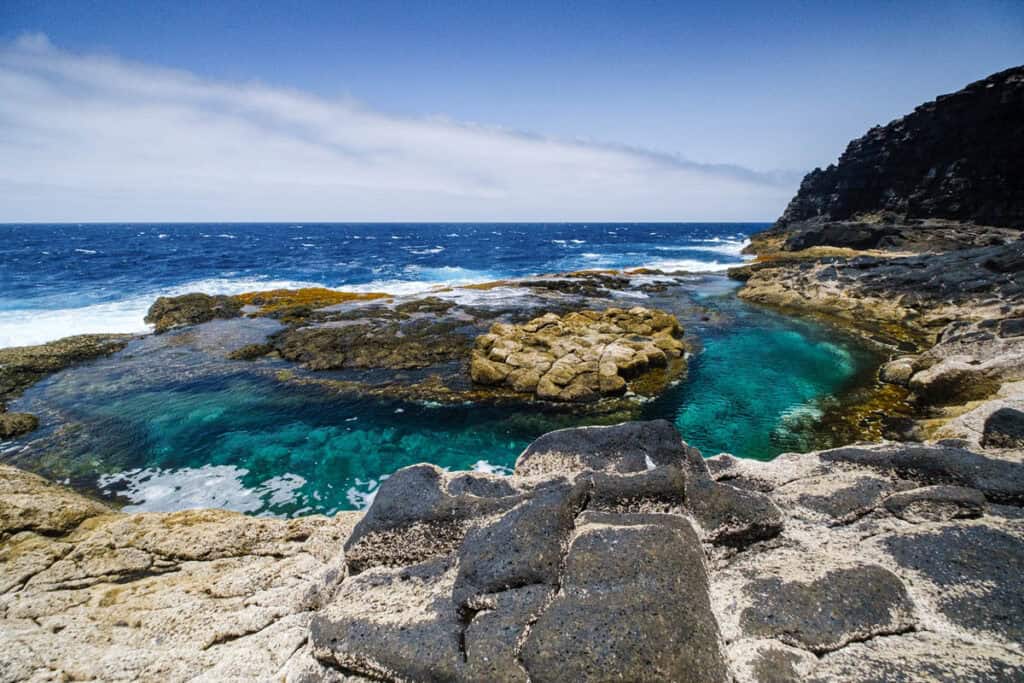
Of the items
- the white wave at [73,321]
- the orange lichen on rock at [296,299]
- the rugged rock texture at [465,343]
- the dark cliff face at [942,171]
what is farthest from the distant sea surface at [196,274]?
the dark cliff face at [942,171]

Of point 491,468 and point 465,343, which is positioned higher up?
point 465,343

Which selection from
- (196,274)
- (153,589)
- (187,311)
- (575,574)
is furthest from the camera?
(196,274)

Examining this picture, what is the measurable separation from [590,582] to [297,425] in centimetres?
1547

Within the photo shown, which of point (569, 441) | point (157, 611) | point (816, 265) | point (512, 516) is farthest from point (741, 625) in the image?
point (816, 265)

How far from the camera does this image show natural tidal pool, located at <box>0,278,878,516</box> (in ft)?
43.0

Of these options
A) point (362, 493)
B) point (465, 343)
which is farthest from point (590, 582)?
point (465, 343)

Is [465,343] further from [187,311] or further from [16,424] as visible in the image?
[187,311]

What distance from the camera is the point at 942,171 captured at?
6981 centimetres

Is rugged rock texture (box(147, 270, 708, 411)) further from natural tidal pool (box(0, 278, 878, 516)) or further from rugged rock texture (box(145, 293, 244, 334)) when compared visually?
natural tidal pool (box(0, 278, 878, 516))

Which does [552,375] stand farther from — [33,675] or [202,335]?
[202,335]

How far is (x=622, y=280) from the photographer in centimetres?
5031

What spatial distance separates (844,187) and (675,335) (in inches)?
3690

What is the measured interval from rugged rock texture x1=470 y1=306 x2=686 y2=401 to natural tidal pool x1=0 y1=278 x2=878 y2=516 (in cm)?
154

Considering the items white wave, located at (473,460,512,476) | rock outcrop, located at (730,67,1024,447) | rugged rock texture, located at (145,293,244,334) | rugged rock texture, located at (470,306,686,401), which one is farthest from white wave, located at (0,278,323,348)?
rock outcrop, located at (730,67,1024,447)
